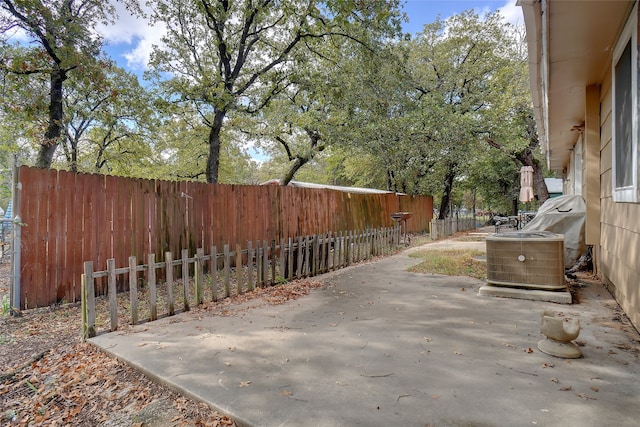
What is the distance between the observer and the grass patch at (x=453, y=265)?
6.71 metres

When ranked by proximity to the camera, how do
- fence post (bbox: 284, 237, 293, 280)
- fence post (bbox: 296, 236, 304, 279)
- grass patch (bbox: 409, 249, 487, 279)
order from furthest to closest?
grass patch (bbox: 409, 249, 487, 279), fence post (bbox: 296, 236, 304, 279), fence post (bbox: 284, 237, 293, 280)

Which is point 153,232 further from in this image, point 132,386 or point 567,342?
point 567,342

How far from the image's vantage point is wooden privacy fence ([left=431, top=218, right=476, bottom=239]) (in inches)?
599

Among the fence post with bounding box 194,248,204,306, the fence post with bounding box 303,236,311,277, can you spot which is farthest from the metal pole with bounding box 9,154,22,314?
the fence post with bounding box 303,236,311,277

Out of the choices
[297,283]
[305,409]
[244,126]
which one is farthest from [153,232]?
[244,126]

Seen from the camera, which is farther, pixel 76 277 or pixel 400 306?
pixel 76 277

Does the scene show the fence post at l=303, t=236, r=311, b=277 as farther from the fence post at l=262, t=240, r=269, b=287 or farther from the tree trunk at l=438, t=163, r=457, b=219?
the tree trunk at l=438, t=163, r=457, b=219

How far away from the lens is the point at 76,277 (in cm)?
502

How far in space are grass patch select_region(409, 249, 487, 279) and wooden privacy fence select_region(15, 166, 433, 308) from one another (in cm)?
312

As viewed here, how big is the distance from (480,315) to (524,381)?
5.45 ft

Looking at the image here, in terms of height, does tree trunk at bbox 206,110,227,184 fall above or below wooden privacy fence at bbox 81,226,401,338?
above

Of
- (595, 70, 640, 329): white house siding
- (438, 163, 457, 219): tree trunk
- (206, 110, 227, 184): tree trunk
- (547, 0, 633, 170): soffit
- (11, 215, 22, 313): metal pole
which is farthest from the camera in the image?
(438, 163, 457, 219): tree trunk

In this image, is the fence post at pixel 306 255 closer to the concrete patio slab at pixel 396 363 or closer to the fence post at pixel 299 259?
the fence post at pixel 299 259

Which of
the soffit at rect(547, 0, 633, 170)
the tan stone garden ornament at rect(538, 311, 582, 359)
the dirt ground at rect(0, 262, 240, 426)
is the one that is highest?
the soffit at rect(547, 0, 633, 170)
